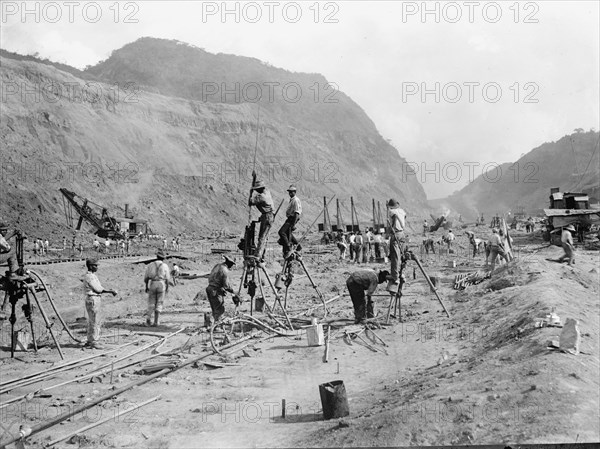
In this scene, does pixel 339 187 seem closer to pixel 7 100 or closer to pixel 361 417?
pixel 7 100

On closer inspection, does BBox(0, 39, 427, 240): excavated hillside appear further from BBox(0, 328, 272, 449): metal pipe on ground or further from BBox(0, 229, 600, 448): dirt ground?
BBox(0, 328, 272, 449): metal pipe on ground

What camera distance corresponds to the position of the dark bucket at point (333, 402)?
571cm

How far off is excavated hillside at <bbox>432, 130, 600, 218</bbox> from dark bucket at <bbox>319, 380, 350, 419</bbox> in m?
113

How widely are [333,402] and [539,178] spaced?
14285 centimetres

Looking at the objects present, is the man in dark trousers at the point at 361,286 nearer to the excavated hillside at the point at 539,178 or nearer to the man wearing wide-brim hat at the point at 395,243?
the man wearing wide-brim hat at the point at 395,243

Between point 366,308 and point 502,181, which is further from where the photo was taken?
point 502,181

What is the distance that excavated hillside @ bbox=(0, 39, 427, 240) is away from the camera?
41.5m

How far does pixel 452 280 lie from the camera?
54.9 feet

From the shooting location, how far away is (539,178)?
134750mm

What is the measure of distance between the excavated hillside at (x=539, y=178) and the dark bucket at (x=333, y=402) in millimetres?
112507

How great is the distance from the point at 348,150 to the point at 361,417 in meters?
90.3

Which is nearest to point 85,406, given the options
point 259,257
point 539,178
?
point 259,257

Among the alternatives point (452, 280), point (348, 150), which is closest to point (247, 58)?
point (348, 150)

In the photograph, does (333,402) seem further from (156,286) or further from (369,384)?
(156,286)
